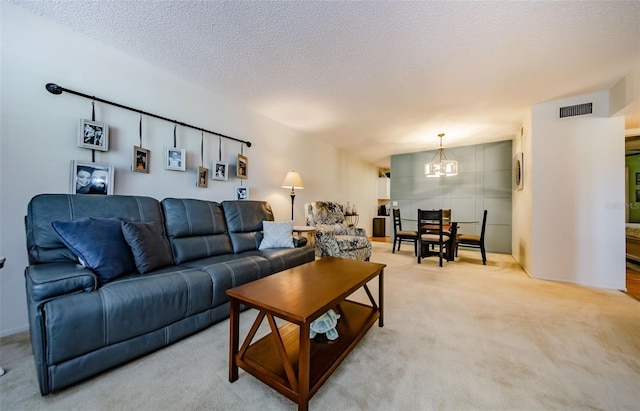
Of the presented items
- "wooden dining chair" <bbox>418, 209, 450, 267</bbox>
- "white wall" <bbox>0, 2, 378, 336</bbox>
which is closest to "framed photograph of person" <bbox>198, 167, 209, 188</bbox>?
"white wall" <bbox>0, 2, 378, 336</bbox>

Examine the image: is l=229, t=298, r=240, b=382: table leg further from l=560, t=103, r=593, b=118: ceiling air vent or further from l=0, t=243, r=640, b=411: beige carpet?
l=560, t=103, r=593, b=118: ceiling air vent

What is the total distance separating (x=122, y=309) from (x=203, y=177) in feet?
5.93

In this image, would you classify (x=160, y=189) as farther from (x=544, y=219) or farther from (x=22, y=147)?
(x=544, y=219)

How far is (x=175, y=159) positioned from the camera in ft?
8.45

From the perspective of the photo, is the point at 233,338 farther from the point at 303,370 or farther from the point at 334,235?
the point at 334,235

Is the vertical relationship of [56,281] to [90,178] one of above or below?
below

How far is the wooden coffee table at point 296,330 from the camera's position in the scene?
1036mm

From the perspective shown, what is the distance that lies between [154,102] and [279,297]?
253 centimetres

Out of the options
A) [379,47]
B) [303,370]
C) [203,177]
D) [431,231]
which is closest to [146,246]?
[203,177]

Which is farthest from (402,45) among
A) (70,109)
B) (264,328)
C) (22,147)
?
(22,147)

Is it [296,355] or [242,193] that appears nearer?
[296,355]

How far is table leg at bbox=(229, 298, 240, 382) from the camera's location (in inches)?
48.7

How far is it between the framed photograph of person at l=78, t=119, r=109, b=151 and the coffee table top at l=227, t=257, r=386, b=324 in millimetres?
1896

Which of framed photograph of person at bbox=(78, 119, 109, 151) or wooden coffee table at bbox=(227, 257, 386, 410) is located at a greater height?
framed photograph of person at bbox=(78, 119, 109, 151)
